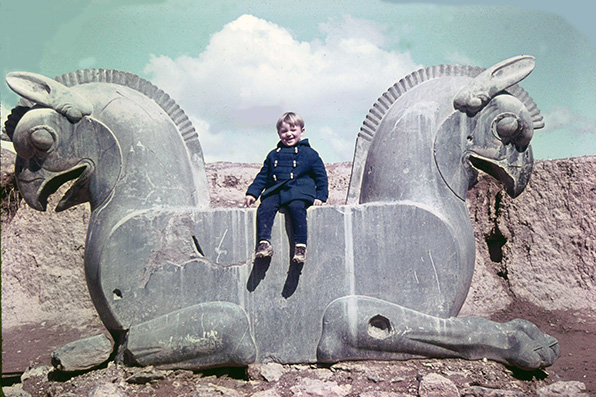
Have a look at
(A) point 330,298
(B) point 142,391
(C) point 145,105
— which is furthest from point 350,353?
(C) point 145,105

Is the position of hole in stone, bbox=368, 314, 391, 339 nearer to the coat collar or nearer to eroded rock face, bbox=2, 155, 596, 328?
the coat collar

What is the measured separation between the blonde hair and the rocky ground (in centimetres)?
162

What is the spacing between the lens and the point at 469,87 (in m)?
3.89

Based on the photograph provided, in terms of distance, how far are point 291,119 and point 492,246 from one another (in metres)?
3.52

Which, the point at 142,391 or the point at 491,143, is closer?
the point at 142,391

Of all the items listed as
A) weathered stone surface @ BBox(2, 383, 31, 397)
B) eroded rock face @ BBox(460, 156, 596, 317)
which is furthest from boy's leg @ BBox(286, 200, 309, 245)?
eroded rock face @ BBox(460, 156, 596, 317)

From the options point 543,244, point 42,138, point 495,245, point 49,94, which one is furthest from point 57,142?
point 543,244

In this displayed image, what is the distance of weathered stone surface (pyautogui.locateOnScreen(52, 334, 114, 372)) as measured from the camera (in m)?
3.58

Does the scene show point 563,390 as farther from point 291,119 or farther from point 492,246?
point 492,246

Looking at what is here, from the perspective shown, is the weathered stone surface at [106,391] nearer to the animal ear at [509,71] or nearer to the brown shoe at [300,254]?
the brown shoe at [300,254]

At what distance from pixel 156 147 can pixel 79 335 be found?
10.7 ft

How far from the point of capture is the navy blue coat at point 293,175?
3.76m

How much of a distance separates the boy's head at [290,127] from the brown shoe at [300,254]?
758 millimetres

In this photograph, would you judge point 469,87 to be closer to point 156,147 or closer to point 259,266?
point 259,266
